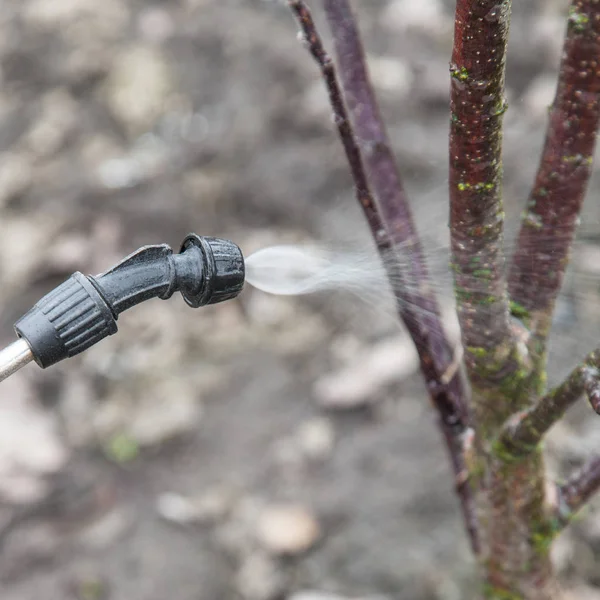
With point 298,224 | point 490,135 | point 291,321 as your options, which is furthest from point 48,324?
point 298,224

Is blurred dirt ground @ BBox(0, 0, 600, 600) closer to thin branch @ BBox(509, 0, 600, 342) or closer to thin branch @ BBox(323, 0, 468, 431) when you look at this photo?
thin branch @ BBox(323, 0, 468, 431)

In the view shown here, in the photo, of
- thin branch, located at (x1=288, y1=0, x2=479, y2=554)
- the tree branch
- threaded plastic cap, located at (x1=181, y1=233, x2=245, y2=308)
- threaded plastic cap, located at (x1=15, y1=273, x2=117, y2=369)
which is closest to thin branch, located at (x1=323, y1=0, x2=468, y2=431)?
thin branch, located at (x1=288, y1=0, x2=479, y2=554)

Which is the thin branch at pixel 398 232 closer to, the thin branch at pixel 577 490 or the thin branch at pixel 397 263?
the thin branch at pixel 397 263

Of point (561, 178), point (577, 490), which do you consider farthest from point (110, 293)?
point (577, 490)

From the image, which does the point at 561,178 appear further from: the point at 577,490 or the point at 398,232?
the point at 577,490

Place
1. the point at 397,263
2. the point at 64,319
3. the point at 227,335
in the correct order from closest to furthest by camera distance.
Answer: the point at 64,319 < the point at 397,263 < the point at 227,335
